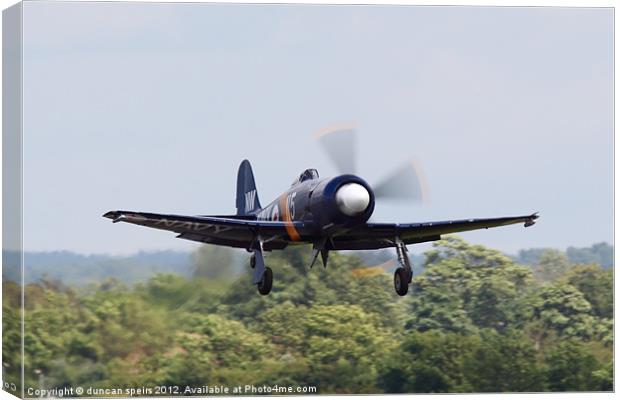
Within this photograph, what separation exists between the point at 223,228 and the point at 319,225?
2.24 m

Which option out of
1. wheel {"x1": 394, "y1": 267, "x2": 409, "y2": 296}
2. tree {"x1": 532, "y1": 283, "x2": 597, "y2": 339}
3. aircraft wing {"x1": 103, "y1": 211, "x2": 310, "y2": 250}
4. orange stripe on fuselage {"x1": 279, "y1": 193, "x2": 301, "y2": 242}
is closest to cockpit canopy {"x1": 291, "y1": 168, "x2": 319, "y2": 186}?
orange stripe on fuselage {"x1": 279, "y1": 193, "x2": 301, "y2": 242}

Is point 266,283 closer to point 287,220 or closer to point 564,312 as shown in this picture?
point 287,220

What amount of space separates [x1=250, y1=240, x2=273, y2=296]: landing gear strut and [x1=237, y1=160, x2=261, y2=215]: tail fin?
295 centimetres

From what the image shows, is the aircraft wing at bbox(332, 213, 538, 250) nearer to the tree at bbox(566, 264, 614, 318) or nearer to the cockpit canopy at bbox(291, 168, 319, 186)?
the cockpit canopy at bbox(291, 168, 319, 186)

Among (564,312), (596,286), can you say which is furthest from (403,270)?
(596,286)

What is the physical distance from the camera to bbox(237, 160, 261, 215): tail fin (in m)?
38.7

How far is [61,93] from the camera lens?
35562mm

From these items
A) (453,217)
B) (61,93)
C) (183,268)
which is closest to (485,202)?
(453,217)

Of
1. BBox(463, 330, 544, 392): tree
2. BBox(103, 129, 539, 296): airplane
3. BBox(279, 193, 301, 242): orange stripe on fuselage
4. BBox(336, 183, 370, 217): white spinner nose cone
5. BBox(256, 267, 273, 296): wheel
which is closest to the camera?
BBox(336, 183, 370, 217): white spinner nose cone

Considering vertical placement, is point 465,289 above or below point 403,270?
below

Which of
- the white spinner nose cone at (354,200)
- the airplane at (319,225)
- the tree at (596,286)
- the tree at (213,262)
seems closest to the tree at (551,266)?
the tree at (596,286)

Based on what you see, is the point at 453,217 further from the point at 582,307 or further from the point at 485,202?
the point at 582,307

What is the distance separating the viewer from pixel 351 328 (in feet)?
124

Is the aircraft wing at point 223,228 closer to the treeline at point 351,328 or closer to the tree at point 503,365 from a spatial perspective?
the treeline at point 351,328
